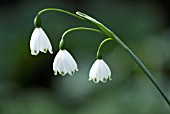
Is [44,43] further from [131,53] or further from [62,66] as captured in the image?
[131,53]

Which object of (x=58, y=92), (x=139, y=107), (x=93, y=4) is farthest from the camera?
(x=93, y=4)

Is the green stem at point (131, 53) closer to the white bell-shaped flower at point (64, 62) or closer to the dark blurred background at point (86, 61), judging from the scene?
the white bell-shaped flower at point (64, 62)

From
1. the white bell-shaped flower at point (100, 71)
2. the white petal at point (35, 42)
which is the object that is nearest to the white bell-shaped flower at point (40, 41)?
the white petal at point (35, 42)

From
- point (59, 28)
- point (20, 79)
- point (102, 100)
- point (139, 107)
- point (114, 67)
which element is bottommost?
point (139, 107)

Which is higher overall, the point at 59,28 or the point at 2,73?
the point at 59,28

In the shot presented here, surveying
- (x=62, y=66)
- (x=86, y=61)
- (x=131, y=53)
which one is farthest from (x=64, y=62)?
(x=86, y=61)

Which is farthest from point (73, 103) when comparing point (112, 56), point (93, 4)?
point (93, 4)

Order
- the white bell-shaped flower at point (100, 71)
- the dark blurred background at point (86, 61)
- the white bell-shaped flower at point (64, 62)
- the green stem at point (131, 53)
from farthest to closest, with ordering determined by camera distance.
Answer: the dark blurred background at point (86, 61), the white bell-shaped flower at point (100, 71), the white bell-shaped flower at point (64, 62), the green stem at point (131, 53)

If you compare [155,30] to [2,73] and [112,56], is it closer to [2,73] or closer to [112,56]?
[112,56]

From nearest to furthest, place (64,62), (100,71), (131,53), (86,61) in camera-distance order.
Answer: (131,53), (64,62), (100,71), (86,61)
